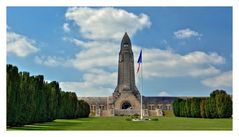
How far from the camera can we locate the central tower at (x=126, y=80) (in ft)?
268

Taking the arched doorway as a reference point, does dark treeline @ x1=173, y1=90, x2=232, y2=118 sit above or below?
above

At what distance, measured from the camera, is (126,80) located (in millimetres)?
83688

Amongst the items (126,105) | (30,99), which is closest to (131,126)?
(30,99)

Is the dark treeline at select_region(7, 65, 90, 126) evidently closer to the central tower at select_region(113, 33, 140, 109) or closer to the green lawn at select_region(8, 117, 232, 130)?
the green lawn at select_region(8, 117, 232, 130)

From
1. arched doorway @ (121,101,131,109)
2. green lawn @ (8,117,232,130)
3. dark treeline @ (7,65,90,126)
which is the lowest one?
arched doorway @ (121,101,131,109)

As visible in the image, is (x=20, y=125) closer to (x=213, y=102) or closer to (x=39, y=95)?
(x=39, y=95)

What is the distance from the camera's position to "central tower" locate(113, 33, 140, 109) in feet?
268

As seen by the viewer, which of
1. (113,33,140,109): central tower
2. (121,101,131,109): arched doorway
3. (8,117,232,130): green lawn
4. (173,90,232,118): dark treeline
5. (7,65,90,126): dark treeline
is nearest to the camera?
(8,117,232,130): green lawn

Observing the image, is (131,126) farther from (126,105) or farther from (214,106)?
(126,105)

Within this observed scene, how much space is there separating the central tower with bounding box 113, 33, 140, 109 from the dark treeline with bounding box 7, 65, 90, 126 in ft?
143

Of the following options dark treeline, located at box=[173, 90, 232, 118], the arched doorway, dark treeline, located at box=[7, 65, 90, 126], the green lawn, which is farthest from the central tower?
the green lawn

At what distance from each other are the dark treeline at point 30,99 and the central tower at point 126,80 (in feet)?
143
